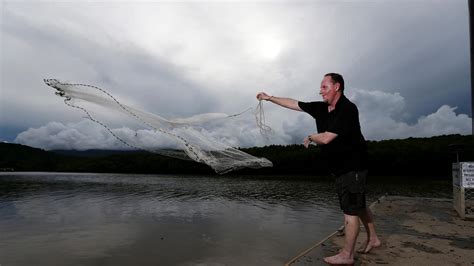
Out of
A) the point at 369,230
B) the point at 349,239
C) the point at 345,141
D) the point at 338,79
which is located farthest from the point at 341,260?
the point at 338,79

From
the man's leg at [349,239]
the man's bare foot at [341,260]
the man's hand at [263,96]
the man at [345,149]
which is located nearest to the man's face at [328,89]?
the man at [345,149]

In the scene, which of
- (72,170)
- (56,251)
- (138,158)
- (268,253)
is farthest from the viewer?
(72,170)

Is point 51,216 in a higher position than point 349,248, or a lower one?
lower

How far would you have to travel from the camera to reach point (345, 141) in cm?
440

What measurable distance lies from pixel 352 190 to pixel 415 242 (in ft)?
9.48

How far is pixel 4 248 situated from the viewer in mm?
9844

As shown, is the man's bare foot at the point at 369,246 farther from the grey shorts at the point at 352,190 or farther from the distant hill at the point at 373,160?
the distant hill at the point at 373,160

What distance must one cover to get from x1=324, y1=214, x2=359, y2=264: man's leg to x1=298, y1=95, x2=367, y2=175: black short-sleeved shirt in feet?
2.17

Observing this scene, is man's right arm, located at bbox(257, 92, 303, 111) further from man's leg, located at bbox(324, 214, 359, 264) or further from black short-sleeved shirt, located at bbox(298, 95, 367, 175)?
man's leg, located at bbox(324, 214, 359, 264)

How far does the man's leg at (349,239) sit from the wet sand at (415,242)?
32cm

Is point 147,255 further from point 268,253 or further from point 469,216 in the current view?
point 469,216

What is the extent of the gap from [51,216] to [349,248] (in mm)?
15794

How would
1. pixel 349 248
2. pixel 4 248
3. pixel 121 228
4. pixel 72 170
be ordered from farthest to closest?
pixel 72 170, pixel 121 228, pixel 4 248, pixel 349 248

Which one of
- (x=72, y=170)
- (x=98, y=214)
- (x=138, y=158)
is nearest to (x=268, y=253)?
(x=98, y=214)
